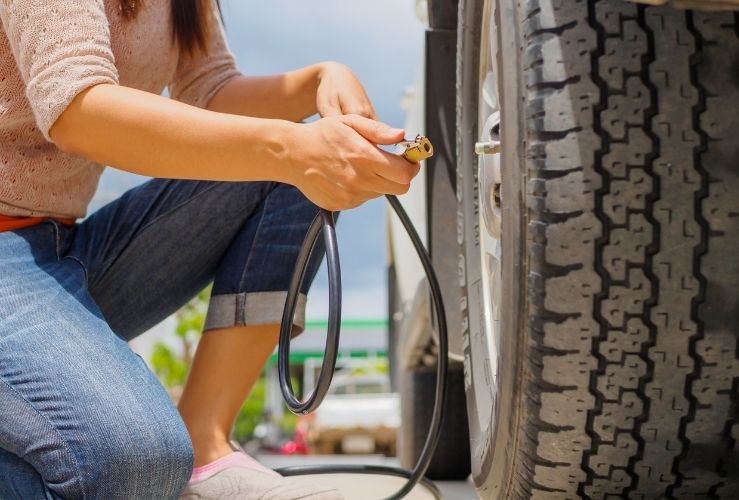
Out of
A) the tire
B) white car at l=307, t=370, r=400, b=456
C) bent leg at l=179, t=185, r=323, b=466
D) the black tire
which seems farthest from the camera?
white car at l=307, t=370, r=400, b=456

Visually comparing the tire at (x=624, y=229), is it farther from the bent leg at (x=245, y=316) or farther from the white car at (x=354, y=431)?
the white car at (x=354, y=431)

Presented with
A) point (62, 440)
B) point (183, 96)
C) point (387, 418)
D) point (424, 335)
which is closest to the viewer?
point (62, 440)

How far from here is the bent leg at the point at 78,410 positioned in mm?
1031

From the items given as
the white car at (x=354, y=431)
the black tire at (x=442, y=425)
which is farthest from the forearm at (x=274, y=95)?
the white car at (x=354, y=431)

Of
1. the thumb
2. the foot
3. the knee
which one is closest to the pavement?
the foot

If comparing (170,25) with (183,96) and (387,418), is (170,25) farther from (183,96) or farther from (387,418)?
(387,418)

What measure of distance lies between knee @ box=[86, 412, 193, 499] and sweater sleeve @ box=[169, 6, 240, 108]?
64 centimetres

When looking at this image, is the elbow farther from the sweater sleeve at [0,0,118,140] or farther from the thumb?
the thumb

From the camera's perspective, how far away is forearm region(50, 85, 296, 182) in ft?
3.16

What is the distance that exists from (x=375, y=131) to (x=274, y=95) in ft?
1.88

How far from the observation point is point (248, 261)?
1.38m

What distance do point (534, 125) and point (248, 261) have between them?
66 cm

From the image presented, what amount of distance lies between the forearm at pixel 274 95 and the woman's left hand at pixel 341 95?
0.21 feet

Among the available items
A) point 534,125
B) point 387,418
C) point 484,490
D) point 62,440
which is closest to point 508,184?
point 534,125
